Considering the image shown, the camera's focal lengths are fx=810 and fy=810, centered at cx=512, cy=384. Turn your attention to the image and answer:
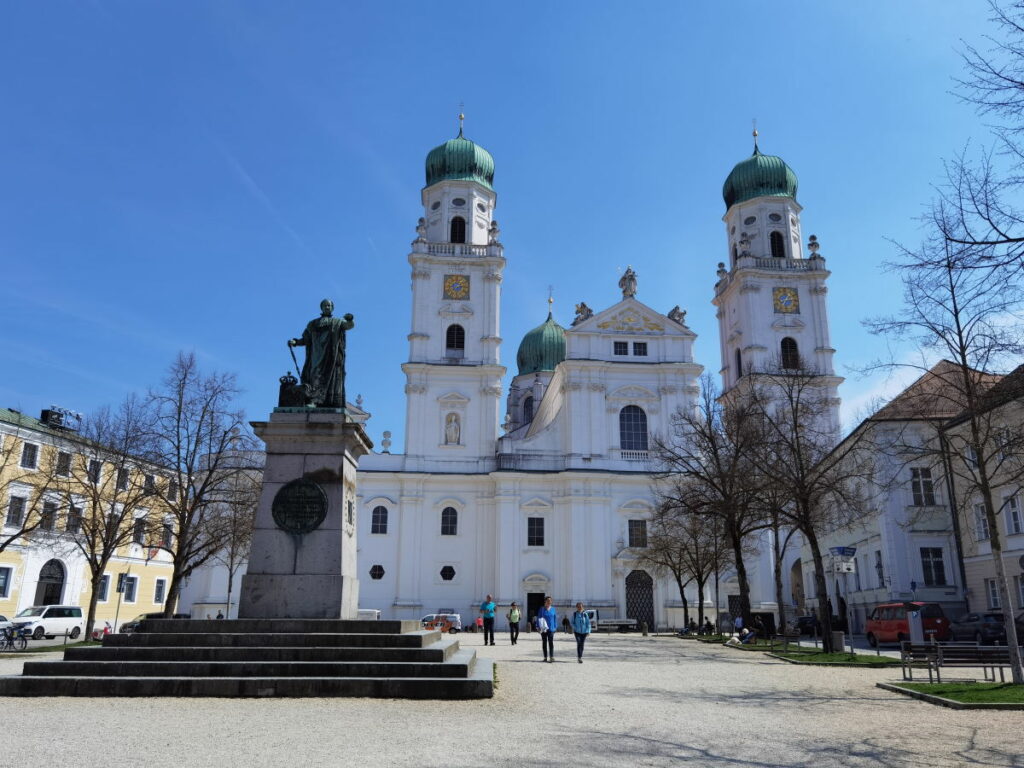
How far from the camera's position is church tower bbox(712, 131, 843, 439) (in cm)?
5144

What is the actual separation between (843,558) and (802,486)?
2727 mm

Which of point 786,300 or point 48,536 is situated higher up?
point 786,300

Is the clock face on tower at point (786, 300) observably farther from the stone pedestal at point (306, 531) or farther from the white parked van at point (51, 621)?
the stone pedestal at point (306, 531)

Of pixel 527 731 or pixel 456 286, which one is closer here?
pixel 527 731

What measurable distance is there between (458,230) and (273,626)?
4481 cm

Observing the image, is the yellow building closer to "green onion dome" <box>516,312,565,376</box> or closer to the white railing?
the white railing

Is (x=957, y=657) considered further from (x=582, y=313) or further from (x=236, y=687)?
(x=582, y=313)

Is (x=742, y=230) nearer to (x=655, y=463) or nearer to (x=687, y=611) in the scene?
(x=655, y=463)

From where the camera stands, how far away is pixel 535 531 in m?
48.7

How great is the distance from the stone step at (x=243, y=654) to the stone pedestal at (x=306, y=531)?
3.86 feet

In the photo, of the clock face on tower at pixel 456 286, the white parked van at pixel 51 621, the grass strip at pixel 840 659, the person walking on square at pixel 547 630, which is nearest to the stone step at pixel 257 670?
the person walking on square at pixel 547 630

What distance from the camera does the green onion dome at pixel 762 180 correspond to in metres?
56.1

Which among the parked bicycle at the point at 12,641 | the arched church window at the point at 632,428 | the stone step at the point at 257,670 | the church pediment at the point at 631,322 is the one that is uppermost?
the church pediment at the point at 631,322

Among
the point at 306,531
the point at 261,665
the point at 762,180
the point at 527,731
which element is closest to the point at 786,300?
the point at 762,180
